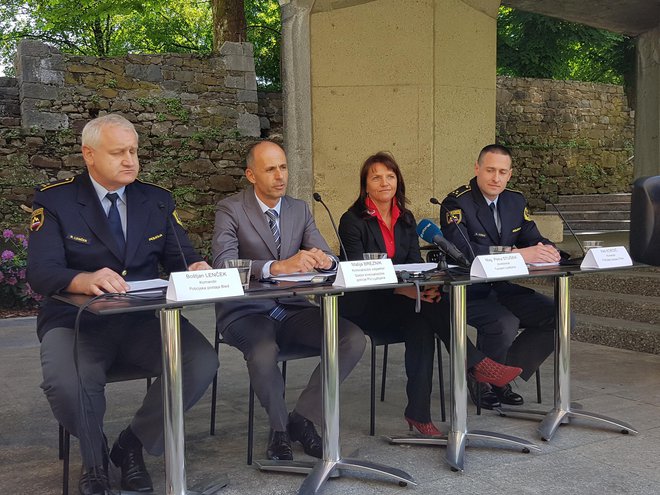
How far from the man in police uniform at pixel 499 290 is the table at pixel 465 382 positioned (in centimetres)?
28

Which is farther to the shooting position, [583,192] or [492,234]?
[583,192]

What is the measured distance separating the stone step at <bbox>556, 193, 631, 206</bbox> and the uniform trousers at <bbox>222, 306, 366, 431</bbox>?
9.55 metres

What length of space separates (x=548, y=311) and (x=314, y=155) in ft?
9.64

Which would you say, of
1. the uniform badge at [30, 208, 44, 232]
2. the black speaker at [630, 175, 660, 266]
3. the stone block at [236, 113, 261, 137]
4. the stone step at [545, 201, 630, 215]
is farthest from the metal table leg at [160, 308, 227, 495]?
the stone step at [545, 201, 630, 215]

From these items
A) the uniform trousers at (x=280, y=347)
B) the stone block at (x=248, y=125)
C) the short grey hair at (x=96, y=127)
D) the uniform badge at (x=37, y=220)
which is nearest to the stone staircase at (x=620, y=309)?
the uniform trousers at (x=280, y=347)

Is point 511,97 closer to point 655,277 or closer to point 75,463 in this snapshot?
point 655,277

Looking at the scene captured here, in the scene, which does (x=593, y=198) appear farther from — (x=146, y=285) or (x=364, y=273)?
(x=146, y=285)

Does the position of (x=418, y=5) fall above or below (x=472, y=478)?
above

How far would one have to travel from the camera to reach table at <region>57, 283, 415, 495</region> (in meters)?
2.04

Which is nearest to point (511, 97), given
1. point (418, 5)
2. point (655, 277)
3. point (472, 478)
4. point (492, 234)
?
point (418, 5)

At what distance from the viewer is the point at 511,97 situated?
42.0ft

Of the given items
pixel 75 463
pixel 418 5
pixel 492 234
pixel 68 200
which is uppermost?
pixel 418 5

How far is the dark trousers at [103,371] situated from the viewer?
2227mm

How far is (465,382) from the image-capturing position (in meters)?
2.75
